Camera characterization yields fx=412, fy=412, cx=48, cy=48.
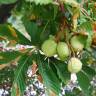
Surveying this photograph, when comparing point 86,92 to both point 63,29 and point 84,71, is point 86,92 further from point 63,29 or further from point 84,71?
point 63,29

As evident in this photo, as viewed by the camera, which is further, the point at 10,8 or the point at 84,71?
the point at 10,8

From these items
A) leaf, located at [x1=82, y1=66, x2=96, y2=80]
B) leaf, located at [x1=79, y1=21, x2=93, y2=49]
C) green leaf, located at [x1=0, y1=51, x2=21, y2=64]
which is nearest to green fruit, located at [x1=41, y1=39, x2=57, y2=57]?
leaf, located at [x1=79, y1=21, x2=93, y2=49]

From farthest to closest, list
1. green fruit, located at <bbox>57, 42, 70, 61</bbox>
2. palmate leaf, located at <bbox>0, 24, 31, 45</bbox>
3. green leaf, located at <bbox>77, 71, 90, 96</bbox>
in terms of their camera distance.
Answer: green leaf, located at <bbox>77, 71, 90, 96</bbox>
palmate leaf, located at <bbox>0, 24, 31, 45</bbox>
green fruit, located at <bbox>57, 42, 70, 61</bbox>

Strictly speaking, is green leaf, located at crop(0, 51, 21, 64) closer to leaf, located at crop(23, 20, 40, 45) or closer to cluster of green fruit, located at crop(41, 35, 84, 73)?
leaf, located at crop(23, 20, 40, 45)

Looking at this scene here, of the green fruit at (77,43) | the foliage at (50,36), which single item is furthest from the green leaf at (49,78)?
the green fruit at (77,43)

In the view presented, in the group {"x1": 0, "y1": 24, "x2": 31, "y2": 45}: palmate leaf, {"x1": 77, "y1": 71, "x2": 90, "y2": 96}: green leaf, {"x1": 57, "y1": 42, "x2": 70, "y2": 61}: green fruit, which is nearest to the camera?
{"x1": 57, "y1": 42, "x2": 70, "y2": 61}: green fruit

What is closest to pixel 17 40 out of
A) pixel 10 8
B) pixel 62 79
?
pixel 62 79

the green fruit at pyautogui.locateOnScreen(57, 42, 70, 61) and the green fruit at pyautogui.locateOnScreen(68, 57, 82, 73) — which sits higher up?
the green fruit at pyautogui.locateOnScreen(57, 42, 70, 61)
